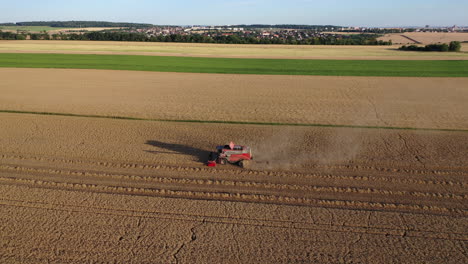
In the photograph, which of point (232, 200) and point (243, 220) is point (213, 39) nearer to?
point (232, 200)

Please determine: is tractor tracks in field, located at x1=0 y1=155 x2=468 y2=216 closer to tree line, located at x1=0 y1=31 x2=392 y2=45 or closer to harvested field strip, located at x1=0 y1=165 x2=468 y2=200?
harvested field strip, located at x1=0 y1=165 x2=468 y2=200

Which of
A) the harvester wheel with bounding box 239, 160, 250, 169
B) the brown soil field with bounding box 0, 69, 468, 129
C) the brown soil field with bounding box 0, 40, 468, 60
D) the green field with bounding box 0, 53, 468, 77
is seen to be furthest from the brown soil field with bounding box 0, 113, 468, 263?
the brown soil field with bounding box 0, 40, 468, 60

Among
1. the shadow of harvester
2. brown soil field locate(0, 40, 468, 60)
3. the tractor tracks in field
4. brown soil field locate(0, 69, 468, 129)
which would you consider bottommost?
the tractor tracks in field

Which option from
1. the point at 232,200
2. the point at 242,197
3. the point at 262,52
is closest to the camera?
the point at 232,200

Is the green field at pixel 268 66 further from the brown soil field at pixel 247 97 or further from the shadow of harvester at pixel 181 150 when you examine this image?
the shadow of harvester at pixel 181 150

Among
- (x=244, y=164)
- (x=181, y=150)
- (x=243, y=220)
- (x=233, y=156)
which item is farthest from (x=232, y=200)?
(x=181, y=150)

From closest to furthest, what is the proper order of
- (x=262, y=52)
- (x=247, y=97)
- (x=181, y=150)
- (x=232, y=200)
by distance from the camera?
(x=232, y=200) → (x=181, y=150) → (x=247, y=97) → (x=262, y=52)

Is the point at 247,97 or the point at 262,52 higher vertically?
the point at 262,52

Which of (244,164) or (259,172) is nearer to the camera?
(259,172)
